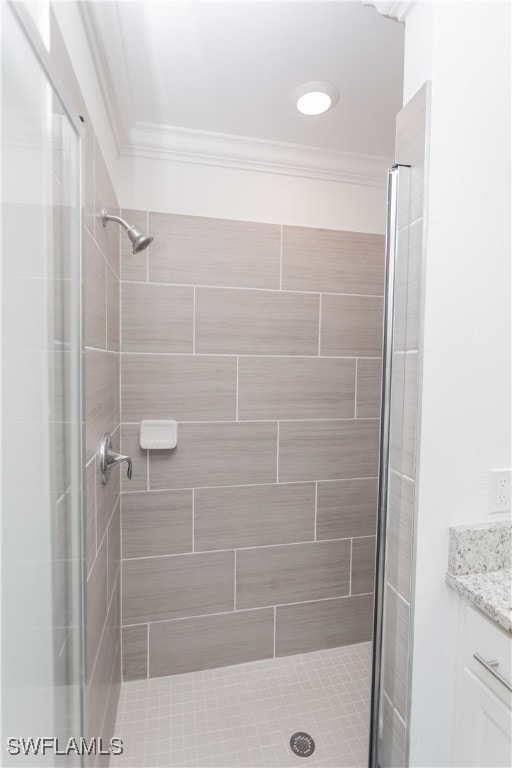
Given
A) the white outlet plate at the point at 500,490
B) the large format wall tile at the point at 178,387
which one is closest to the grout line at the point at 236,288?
the large format wall tile at the point at 178,387

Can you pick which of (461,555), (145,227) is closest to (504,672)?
(461,555)

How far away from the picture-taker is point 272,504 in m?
1.92

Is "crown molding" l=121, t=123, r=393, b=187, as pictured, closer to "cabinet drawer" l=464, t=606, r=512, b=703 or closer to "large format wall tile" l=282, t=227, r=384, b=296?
"large format wall tile" l=282, t=227, r=384, b=296

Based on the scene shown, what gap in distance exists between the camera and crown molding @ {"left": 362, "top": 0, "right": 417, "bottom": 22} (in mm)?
992

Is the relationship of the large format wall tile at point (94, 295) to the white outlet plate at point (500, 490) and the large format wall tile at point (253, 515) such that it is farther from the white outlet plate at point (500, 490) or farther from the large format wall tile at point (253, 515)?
the white outlet plate at point (500, 490)

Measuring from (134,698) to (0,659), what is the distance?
1.49m

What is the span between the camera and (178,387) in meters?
1.79

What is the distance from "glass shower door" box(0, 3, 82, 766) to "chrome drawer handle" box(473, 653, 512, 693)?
0.89 meters

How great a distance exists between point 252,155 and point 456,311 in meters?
1.27

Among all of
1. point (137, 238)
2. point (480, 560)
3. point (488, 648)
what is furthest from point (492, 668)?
point (137, 238)

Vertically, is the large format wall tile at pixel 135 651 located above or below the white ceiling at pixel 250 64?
below

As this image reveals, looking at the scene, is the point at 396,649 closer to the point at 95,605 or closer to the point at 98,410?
the point at 95,605

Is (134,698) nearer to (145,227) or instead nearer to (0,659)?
(0,659)

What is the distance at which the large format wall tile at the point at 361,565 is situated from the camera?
2.04m
